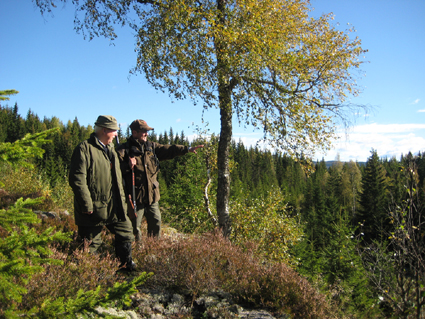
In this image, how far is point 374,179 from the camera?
36594 mm

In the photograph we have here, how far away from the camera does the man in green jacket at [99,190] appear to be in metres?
3.41

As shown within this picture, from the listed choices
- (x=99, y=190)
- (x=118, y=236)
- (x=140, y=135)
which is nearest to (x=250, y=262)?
(x=118, y=236)

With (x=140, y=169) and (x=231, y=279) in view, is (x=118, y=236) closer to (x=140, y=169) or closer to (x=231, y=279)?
(x=140, y=169)

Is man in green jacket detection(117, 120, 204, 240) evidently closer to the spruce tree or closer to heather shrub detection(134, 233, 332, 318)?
heather shrub detection(134, 233, 332, 318)

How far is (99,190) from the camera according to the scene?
3619 mm

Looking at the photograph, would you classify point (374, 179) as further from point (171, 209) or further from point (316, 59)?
point (316, 59)

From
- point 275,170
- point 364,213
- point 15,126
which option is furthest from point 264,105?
point 15,126

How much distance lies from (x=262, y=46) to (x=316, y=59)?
4.64 feet

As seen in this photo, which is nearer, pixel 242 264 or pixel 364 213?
pixel 242 264

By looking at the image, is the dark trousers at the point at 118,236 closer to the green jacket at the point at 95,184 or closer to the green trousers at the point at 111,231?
the green trousers at the point at 111,231

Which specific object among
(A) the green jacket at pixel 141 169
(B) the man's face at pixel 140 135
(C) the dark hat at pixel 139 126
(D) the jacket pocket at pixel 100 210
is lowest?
(D) the jacket pocket at pixel 100 210

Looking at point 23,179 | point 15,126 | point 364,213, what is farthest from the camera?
point 15,126

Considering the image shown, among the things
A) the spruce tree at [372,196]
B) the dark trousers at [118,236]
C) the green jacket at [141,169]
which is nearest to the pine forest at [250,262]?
the dark trousers at [118,236]

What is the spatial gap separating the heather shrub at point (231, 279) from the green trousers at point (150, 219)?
17.2 inches
